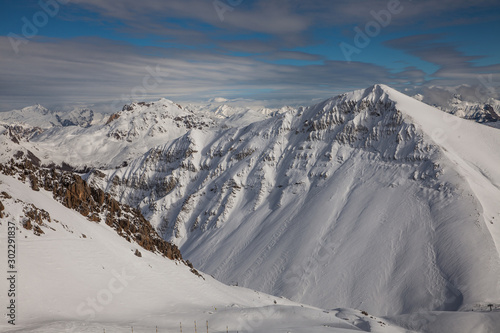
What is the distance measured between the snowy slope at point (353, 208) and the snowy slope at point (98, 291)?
43.8 metres

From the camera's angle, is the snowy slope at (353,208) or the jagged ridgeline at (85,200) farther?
the snowy slope at (353,208)

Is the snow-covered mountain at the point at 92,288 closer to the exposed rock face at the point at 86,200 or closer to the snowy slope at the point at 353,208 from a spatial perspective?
the exposed rock face at the point at 86,200

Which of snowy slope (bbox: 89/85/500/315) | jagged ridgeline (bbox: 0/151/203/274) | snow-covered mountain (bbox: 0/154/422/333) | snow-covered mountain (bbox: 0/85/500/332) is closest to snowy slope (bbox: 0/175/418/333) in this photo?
snow-covered mountain (bbox: 0/154/422/333)

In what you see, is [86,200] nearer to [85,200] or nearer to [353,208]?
[85,200]

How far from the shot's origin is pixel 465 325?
127 feet

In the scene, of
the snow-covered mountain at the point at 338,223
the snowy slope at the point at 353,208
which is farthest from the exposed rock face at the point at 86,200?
the snowy slope at the point at 353,208

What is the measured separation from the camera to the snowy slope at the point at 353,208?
3105 inches

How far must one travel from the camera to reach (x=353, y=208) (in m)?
108

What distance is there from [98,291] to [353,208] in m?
91.2

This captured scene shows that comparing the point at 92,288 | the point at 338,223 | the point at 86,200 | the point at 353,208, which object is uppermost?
the point at 86,200

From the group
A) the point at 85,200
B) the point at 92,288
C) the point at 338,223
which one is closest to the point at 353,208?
the point at 338,223

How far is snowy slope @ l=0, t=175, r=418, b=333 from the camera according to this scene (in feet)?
82.8

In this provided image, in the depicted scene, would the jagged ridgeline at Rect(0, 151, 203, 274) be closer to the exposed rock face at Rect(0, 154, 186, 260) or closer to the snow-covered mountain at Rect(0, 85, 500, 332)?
the exposed rock face at Rect(0, 154, 186, 260)

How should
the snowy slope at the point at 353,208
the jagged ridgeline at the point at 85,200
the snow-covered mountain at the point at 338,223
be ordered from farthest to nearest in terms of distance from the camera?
the snowy slope at the point at 353,208 < the jagged ridgeline at the point at 85,200 < the snow-covered mountain at the point at 338,223
